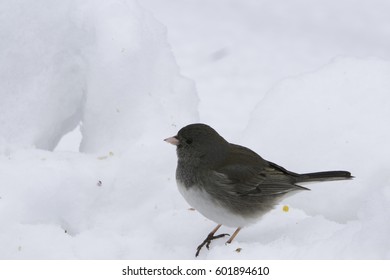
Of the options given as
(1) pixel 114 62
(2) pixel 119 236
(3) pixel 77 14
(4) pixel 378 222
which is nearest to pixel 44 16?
(3) pixel 77 14

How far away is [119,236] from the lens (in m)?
3.71

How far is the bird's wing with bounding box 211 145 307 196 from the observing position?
3766 mm

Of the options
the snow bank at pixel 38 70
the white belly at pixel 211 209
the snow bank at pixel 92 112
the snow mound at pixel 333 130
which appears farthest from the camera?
the snow bank at pixel 38 70

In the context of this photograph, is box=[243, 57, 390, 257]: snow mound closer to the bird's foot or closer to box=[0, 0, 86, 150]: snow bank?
the bird's foot

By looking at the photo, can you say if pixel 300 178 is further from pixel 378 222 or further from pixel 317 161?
pixel 378 222

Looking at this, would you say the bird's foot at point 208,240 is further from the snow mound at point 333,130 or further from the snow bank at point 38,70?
the snow bank at point 38,70

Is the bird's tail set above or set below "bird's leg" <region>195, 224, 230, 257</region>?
above

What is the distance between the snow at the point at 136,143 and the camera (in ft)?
11.6

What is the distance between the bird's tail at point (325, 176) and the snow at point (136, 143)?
186 mm

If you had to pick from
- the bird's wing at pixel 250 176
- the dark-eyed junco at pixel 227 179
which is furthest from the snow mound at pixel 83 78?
the bird's wing at pixel 250 176

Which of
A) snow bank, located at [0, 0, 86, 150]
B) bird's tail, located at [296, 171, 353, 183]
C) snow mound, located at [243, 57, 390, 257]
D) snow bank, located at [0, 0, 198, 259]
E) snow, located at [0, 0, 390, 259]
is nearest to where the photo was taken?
snow, located at [0, 0, 390, 259]

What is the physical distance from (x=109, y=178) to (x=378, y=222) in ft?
5.67

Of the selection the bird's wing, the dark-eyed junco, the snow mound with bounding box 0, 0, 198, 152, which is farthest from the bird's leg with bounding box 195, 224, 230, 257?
the snow mound with bounding box 0, 0, 198, 152
